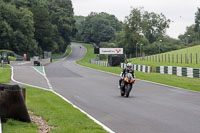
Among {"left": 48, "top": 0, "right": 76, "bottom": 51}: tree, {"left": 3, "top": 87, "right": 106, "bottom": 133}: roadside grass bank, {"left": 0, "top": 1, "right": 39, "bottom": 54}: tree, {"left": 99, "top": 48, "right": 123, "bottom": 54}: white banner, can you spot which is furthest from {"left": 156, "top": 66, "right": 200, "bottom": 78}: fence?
{"left": 48, "top": 0, "right": 76, "bottom": 51}: tree

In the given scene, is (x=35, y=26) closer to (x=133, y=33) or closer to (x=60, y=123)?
(x=133, y=33)

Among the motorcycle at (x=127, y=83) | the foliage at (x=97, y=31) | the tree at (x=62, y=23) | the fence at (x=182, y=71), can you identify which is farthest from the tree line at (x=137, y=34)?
the motorcycle at (x=127, y=83)

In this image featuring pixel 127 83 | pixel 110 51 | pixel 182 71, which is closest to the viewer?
→ pixel 127 83

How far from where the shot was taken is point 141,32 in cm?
12862

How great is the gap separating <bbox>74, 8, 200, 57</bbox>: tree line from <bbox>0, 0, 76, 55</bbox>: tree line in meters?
16.3

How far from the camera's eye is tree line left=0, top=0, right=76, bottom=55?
316 feet

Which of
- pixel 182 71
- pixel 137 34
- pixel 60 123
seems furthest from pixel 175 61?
pixel 137 34

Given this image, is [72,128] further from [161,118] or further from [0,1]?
[0,1]

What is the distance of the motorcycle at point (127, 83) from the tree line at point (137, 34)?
73.4 metres

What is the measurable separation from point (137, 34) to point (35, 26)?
30850 mm

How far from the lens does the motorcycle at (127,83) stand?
690 inches

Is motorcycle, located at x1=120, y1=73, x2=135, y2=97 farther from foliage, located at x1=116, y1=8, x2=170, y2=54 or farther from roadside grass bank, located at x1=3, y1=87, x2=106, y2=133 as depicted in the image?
foliage, located at x1=116, y1=8, x2=170, y2=54

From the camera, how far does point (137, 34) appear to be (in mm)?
121750

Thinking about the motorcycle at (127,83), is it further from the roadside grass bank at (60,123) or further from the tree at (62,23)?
the tree at (62,23)
